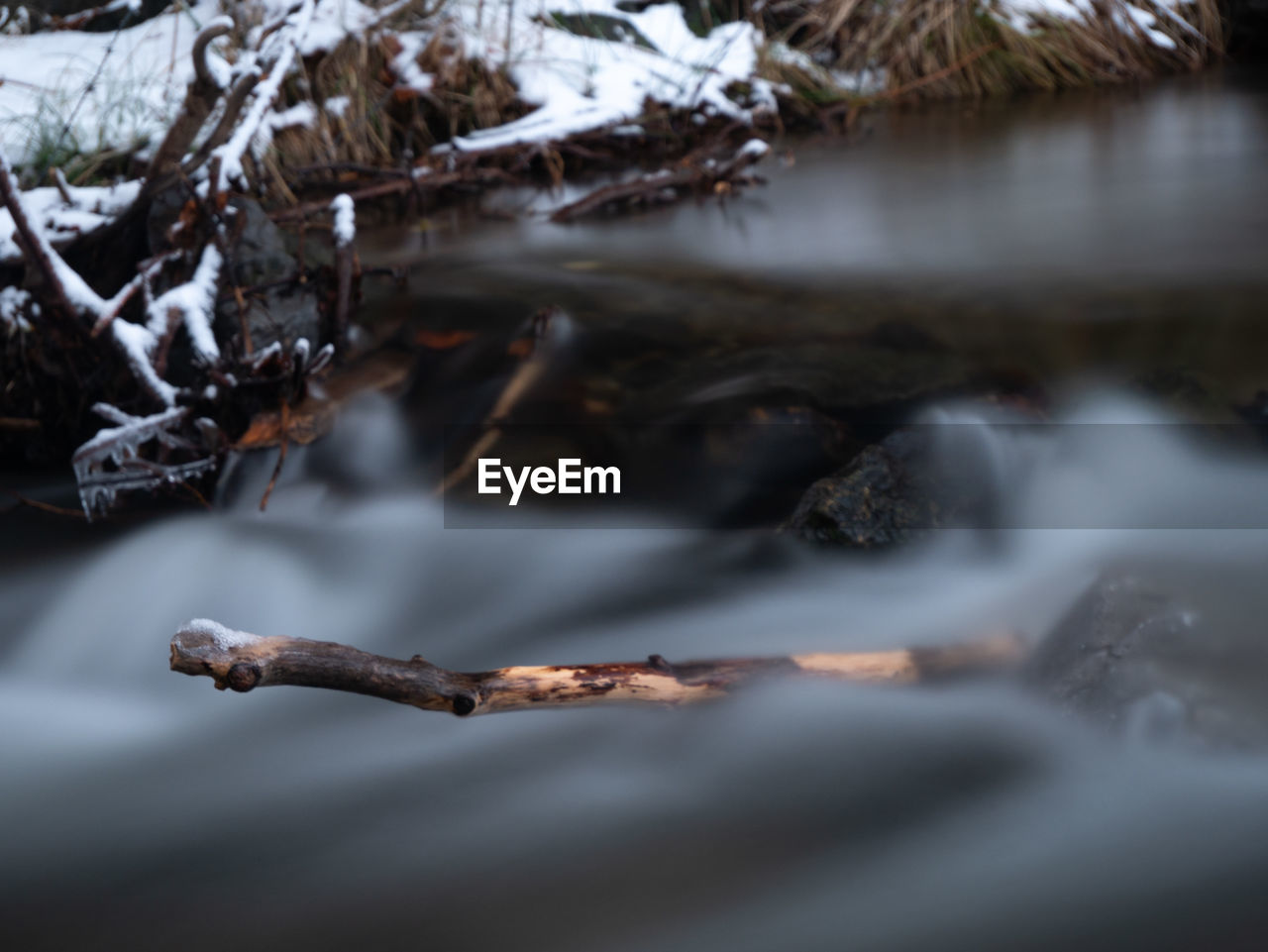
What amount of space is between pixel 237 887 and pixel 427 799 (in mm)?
243

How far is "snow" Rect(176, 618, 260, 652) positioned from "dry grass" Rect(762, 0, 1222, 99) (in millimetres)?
5358

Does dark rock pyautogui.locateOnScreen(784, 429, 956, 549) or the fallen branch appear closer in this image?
dark rock pyautogui.locateOnScreen(784, 429, 956, 549)

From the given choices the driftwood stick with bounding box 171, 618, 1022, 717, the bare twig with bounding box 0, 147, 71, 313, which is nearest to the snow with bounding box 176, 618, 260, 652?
the driftwood stick with bounding box 171, 618, 1022, 717

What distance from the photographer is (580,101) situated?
447cm

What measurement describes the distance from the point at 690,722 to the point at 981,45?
570cm

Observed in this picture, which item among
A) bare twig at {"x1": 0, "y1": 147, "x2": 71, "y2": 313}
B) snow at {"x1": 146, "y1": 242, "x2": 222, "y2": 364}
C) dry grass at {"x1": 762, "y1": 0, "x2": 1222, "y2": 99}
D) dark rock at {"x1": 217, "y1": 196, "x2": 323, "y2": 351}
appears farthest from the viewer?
dry grass at {"x1": 762, "y1": 0, "x2": 1222, "y2": 99}

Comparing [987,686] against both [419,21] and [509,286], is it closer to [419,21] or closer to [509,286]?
[509,286]

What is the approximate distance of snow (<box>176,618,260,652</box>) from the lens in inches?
44.6

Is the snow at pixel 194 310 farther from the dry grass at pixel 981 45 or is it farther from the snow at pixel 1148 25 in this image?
the snow at pixel 1148 25

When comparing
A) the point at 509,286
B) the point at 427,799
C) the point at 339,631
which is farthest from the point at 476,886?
the point at 509,286

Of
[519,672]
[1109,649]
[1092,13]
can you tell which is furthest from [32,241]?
[1092,13]

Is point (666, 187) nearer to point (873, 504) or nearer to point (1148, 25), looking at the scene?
point (873, 504)

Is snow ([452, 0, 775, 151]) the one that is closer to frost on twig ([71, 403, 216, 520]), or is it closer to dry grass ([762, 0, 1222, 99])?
dry grass ([762, 0, 1222, 99])

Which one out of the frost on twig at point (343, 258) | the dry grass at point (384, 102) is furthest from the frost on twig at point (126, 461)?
the dry grass at point (384, 102)
